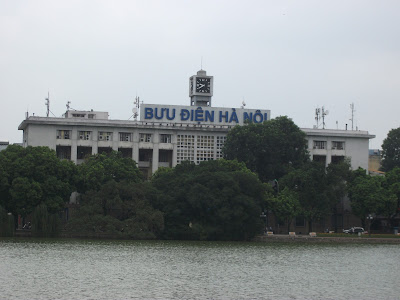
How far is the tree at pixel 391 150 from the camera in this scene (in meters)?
130

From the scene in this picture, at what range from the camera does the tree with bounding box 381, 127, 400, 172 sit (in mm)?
129750

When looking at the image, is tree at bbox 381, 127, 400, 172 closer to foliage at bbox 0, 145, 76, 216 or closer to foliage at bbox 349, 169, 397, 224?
foliage at bbox 349, 169, 397, 224

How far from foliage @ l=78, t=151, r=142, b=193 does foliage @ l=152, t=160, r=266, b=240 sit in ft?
21.0

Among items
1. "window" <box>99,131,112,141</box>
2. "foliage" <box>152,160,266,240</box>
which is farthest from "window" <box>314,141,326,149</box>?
"window" <box>99,131,112,141</box>

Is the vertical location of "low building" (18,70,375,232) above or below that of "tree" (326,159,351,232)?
above

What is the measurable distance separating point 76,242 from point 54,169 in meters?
13.1

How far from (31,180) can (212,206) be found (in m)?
20.1

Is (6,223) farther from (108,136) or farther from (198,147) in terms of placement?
(198,147)

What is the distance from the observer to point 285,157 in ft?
340

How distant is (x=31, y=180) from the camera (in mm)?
82625

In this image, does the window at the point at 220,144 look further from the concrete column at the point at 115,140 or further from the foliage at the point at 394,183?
the foliage at the point at 394,183

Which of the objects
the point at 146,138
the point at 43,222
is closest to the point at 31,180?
→ the point at 43,222

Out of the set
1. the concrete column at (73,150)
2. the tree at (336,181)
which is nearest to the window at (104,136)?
the concrete column at (73,150)

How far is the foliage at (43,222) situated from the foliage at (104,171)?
25.9 ft
